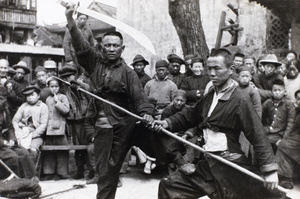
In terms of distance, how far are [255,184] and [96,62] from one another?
2.08 metres

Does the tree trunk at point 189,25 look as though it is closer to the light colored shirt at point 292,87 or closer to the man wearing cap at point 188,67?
the man wearing cap at point 188,67

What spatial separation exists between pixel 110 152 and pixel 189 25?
4.88 metres

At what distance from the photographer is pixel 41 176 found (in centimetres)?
620

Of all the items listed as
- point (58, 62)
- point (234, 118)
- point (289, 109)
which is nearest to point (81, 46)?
point (234, 118)

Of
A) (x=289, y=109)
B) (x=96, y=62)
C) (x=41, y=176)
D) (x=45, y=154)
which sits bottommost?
(x=41, y=176)

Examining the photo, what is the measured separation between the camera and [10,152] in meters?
5.48

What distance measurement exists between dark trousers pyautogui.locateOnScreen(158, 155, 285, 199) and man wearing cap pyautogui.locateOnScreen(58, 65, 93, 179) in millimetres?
3067

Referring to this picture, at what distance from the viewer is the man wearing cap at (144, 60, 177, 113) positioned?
663cm

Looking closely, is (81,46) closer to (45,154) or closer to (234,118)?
(234,118)

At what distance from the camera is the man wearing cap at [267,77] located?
6.26 meters

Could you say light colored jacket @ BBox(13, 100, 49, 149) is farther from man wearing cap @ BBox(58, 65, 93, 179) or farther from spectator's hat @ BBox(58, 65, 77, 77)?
spectator's hat @ BBox(58, 65, 77, 77)

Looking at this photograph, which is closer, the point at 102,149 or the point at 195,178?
the point at 195,178

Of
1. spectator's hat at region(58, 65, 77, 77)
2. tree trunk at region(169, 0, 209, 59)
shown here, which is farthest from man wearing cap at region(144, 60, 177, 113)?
tree trunk at region(169, 0, 209, 59)

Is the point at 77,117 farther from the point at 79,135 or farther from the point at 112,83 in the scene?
the point at 112,83
